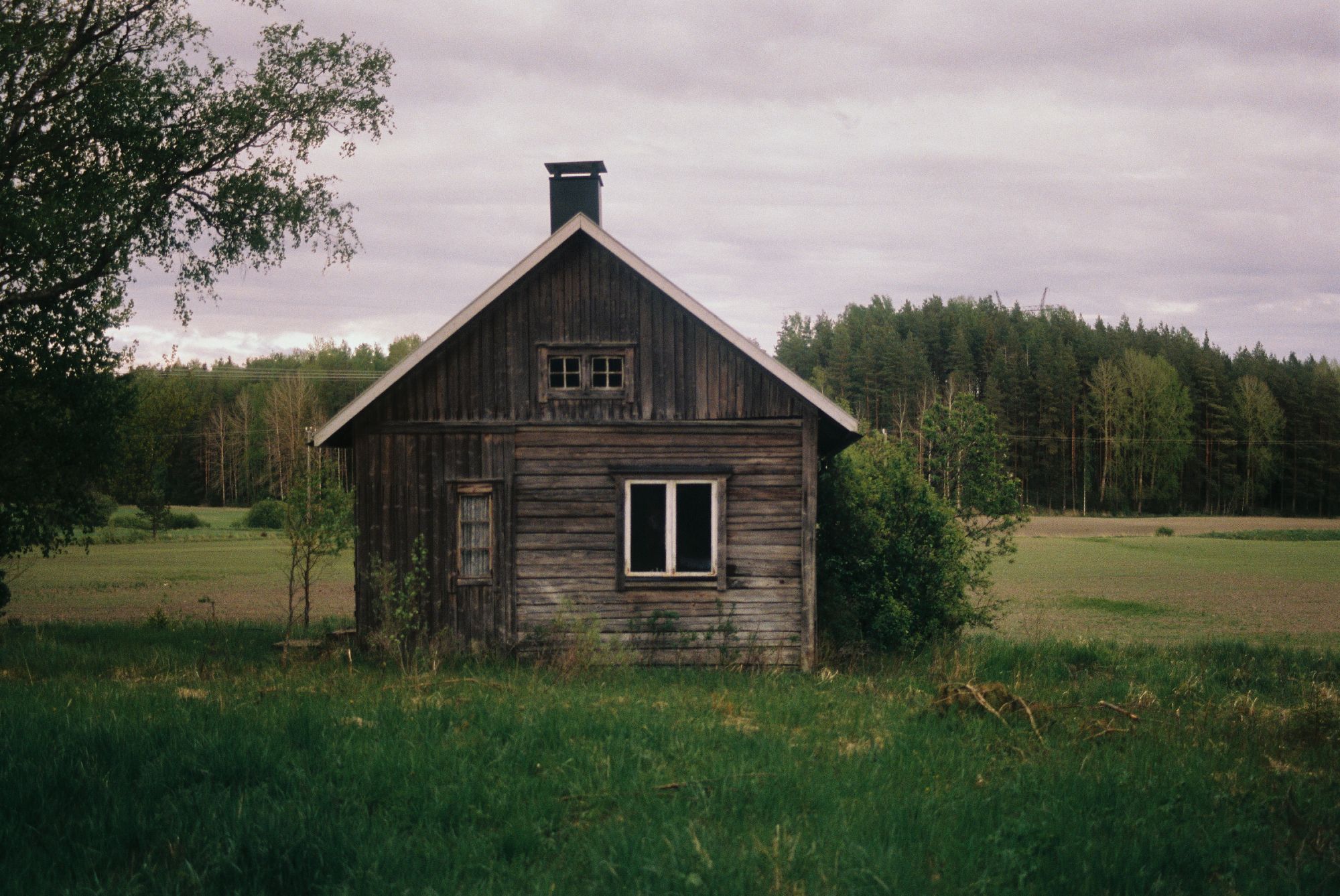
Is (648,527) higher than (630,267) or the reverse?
the reverse

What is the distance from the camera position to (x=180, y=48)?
17.1 metres

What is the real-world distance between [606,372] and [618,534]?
8.46ft

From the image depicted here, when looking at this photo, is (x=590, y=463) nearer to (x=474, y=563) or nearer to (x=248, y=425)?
(x=474, y=563)

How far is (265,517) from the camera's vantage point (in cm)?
5962

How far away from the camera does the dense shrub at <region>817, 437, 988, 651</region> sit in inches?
669

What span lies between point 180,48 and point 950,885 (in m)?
18.4

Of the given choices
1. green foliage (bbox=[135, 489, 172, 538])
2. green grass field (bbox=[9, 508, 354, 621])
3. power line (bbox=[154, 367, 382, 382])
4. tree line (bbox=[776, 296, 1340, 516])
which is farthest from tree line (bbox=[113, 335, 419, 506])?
tree line (bbox=[776, 296, 1340, 516])

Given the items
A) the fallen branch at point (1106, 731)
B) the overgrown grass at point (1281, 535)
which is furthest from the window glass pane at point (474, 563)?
the overgrown grass at point (1281, 535)

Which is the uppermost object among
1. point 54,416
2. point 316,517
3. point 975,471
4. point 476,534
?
point 54,416

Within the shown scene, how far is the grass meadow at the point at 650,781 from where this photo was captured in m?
6.02

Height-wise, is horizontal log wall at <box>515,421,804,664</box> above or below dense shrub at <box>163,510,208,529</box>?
above

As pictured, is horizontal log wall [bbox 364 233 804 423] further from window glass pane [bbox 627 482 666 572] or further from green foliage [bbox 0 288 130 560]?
green foliage [bbox 0 288 130 560]

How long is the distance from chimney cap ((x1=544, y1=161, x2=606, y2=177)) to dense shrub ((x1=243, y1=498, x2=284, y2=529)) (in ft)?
155

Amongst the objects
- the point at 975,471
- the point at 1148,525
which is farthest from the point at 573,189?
the point at 1148,525
